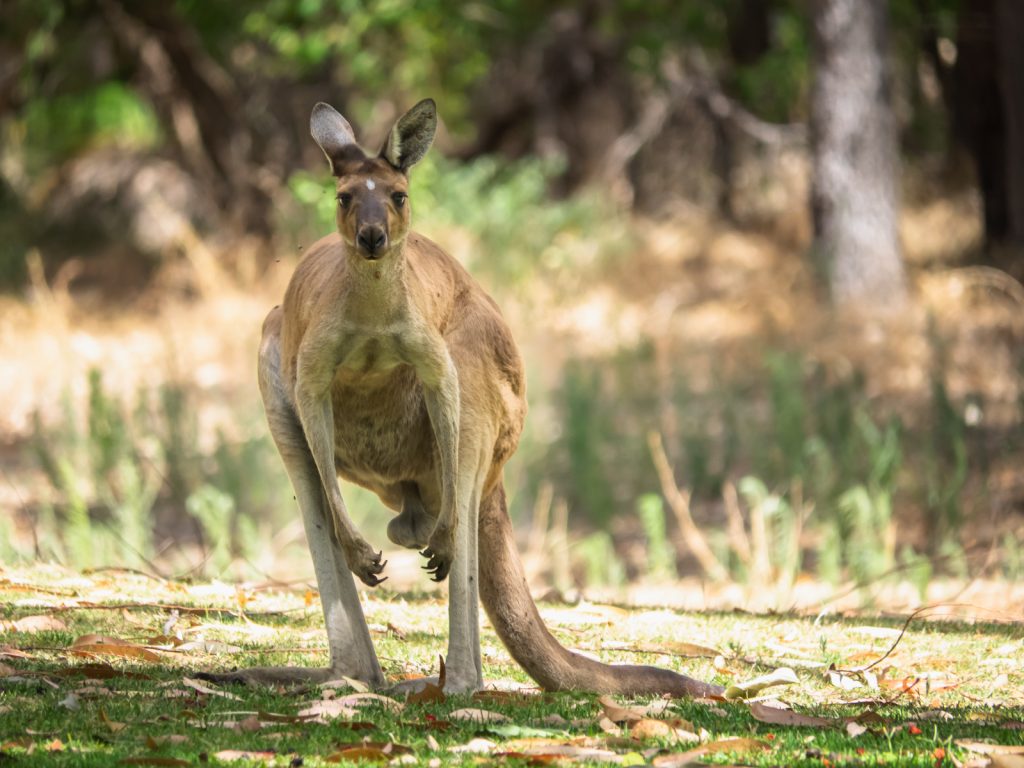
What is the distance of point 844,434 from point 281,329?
207 inches

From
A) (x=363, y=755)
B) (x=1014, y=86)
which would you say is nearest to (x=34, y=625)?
(x=363, y=755)

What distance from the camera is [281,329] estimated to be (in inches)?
152

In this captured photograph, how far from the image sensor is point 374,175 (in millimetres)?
3461

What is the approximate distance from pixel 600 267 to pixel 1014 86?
4.02 meters

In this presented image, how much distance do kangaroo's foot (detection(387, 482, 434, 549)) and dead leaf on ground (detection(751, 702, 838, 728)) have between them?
1002 mm

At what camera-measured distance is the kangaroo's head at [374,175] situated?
3.31 meters

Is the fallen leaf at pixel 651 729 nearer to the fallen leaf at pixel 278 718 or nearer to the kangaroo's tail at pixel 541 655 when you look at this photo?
the kangaroo's tail at pixel 541 655

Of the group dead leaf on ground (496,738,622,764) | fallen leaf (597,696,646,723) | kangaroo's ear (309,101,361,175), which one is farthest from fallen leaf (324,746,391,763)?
kangaroo's ear (309,101,361,175)

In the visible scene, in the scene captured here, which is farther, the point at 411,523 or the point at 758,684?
the point at 411,523

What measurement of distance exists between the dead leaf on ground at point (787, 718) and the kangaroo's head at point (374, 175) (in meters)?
1.40

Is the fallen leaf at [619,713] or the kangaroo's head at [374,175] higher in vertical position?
the kangaroo's head at [374,175]

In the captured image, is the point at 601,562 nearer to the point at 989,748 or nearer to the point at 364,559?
the point at 364,559

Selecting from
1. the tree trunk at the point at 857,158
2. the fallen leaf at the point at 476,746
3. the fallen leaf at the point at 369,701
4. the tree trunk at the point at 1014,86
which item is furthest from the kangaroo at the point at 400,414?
the tree trunk at the point at 1014,86

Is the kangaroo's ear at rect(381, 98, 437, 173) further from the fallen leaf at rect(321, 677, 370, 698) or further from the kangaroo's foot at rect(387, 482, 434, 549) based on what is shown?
the fallen leaf at rect(321, 677, 370, 698)
